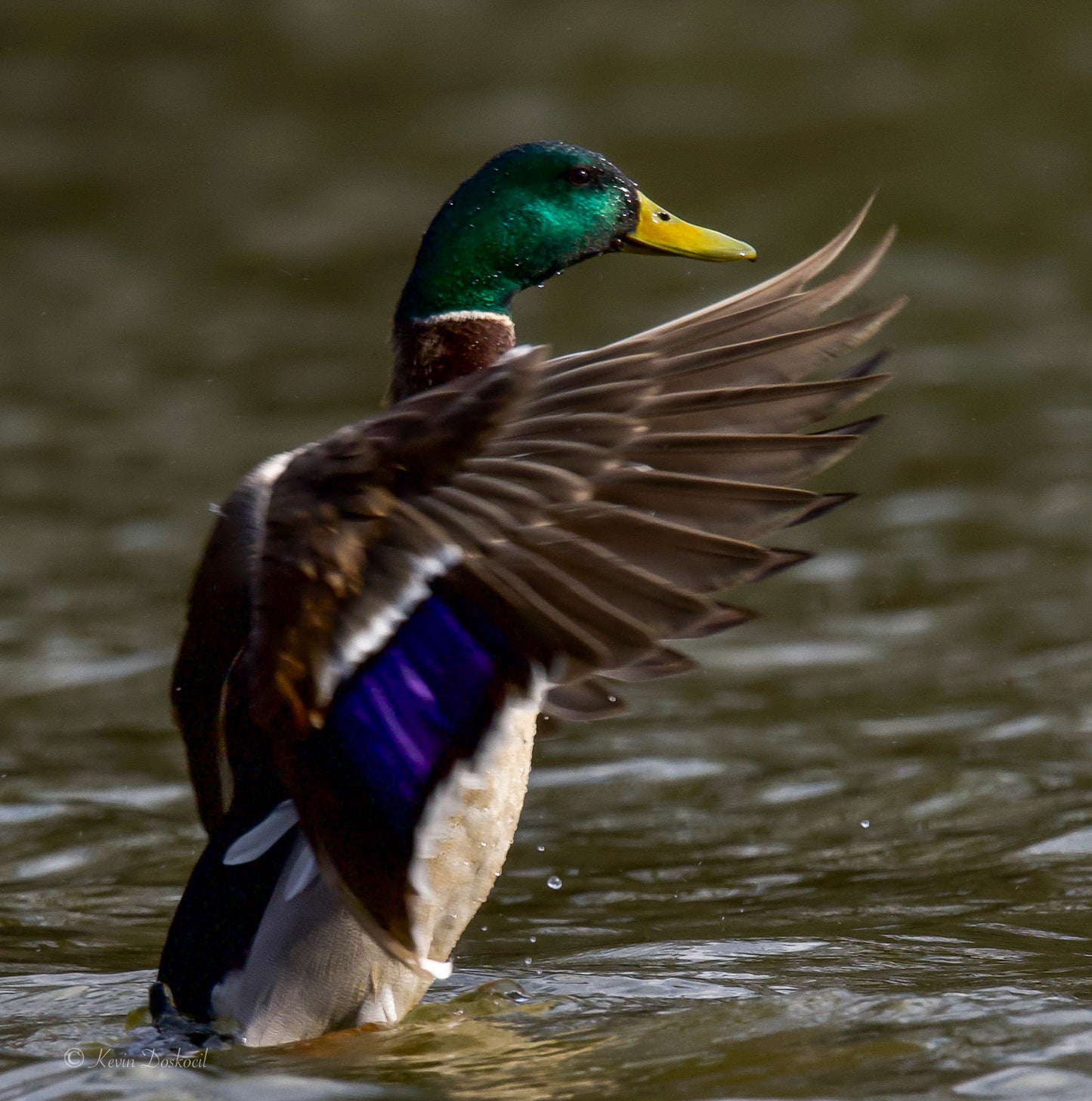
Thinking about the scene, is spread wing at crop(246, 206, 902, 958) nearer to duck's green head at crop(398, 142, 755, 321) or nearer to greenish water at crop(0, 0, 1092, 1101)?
greenish water at crop(0, 0, 1092, 1101)

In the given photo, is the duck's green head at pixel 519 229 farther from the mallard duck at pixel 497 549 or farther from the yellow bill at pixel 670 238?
the mallard duck at pixel 497 549

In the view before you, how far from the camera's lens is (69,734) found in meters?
5.88

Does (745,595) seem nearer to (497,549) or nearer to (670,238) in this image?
(670,238)

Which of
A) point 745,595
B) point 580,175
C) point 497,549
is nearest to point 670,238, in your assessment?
point 580,175

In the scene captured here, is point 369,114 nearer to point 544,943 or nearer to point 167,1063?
point 544,943

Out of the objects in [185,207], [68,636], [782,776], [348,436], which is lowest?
[782,776]

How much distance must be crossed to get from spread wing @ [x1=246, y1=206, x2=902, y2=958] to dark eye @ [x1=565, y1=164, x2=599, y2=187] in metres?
1.00

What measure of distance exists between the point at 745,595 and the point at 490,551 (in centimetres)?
430

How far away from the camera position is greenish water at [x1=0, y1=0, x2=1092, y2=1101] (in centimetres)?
352

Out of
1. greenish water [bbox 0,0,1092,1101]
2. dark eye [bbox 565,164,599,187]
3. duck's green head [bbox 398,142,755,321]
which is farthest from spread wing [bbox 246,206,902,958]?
dark eye [bbox 565,164,599,187]

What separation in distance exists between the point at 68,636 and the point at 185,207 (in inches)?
207

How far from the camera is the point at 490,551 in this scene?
2980 millimetres

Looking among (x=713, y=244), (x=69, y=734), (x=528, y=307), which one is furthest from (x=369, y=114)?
(x=713, y=244)

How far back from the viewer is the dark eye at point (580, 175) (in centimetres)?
402
